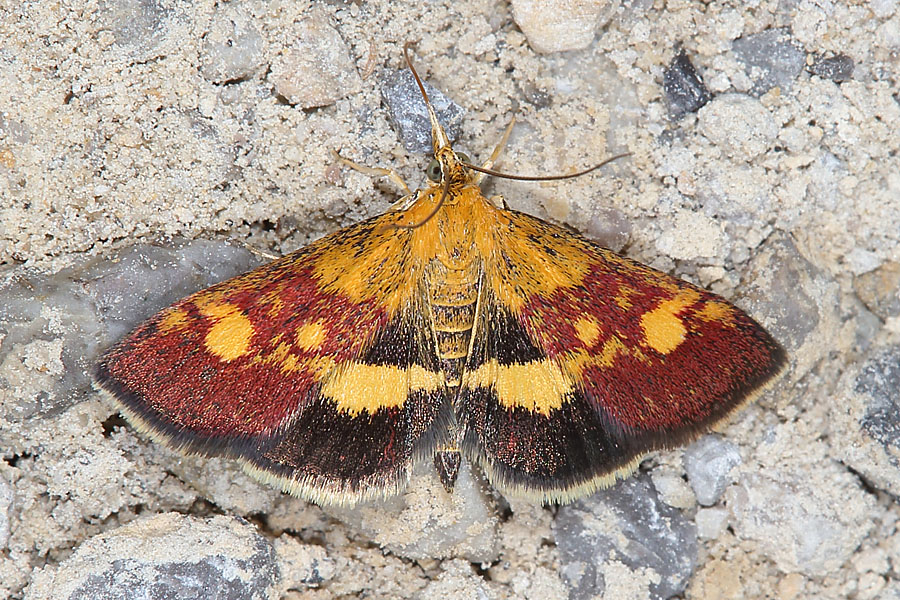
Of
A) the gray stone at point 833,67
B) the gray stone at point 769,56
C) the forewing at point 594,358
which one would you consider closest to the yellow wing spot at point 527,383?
the forewing at point 594,358

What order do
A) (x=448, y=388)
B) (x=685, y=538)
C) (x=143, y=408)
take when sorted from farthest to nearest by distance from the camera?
1. (x=685, y=538)
2. (x=448, y=388)
3. (x=143, y=408)

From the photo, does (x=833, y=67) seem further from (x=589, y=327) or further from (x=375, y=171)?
(x=375, y=171)

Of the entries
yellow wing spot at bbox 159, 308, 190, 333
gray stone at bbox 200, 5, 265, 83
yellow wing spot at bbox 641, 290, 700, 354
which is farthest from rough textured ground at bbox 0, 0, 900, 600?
yellow wing spot at bbox 641, 290, 700, 354

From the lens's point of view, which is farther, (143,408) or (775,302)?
(775,302)

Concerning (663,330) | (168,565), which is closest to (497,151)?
(663,330)

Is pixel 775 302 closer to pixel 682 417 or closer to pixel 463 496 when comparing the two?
pixel 682 417

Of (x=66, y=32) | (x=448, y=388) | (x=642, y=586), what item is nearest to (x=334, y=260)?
(x=448, y=388)

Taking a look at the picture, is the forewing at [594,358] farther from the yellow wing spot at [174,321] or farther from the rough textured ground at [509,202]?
the yellow wing spot at [174,321]
